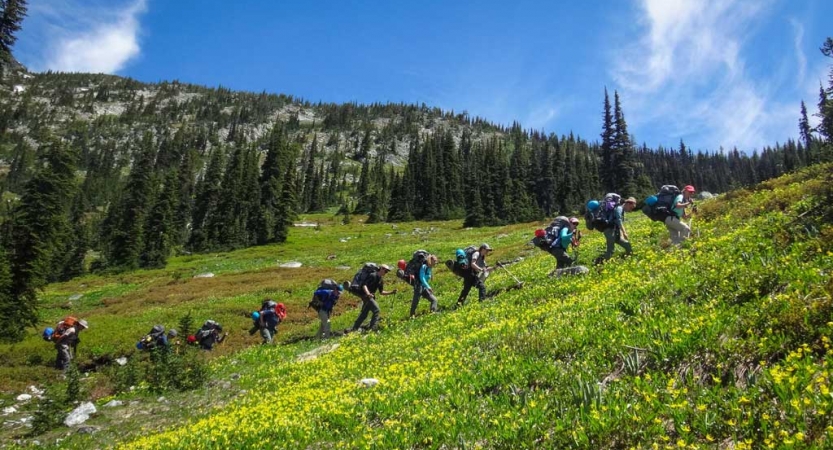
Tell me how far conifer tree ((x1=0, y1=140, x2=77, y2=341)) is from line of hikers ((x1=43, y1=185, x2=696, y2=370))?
348 inches

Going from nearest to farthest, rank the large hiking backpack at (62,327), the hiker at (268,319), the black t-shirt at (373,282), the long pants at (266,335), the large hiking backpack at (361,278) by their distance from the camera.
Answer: the large hiking backpack at (361,278)
the black t-shirt at (373,282)
the large hiking backpack at (62,327)
the long pants at (266,335)
the hiker at (268,319)

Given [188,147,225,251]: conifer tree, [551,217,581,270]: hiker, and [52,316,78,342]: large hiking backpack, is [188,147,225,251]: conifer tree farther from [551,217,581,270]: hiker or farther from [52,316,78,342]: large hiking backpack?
[551,217,581,270]: hiker

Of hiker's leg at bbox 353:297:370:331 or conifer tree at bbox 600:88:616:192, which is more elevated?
conifer tree at bbox 600:88:616:192

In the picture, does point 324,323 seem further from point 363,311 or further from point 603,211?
point 603,211

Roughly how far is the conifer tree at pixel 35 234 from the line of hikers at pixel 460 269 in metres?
8.85

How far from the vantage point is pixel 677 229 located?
14836 millimetres

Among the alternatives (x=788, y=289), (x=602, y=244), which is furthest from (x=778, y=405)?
(x=602, y=244)

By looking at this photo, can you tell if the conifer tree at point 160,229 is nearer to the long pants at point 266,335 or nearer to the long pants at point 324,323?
the long pants at point 266,335

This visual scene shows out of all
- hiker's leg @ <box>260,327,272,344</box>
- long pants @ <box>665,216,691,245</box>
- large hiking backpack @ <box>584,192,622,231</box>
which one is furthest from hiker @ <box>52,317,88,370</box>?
long pants @ <box>665,216,691,245</box>

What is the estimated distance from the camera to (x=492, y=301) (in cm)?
1587

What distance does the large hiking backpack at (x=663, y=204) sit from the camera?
48.3 ft

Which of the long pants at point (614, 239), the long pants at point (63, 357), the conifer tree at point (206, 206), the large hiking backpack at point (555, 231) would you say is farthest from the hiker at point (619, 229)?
the conifer tree at point (206, 206)

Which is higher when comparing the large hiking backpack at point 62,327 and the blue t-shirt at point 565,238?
the blue t-shirt at point 565,238

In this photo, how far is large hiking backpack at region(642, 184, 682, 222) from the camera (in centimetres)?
1473
